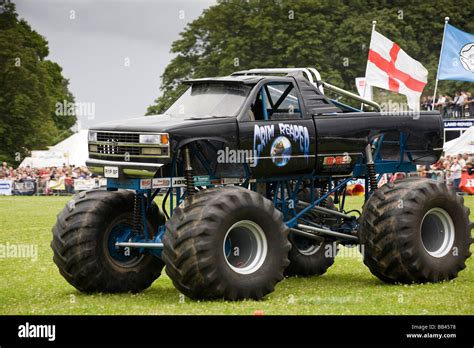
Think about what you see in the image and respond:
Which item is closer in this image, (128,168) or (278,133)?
(128,168)

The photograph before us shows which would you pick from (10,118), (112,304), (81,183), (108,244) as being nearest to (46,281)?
(108,244)

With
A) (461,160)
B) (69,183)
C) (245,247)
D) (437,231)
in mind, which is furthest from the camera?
(69,183)

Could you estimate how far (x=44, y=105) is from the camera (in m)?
61.4

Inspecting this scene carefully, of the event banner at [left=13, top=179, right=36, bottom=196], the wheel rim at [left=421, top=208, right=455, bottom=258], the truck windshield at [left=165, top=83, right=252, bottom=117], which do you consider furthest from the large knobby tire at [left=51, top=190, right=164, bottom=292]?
the event banner at [left=13, top=179, right=36, bottom=196]

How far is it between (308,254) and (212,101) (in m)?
3.41

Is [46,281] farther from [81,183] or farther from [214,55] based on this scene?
[214,55]

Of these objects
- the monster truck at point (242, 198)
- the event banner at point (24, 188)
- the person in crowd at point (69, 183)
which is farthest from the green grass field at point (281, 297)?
the event banner at point (24, 188)

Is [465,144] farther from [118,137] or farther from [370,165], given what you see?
[118,137]

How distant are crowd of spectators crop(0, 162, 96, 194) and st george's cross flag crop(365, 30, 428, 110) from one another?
949 inches

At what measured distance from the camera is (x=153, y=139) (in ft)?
39.8

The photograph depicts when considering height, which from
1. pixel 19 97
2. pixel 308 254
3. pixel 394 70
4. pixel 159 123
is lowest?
pixel 308 254

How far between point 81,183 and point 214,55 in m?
19.6

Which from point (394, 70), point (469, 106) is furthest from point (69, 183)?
point (394, 70)

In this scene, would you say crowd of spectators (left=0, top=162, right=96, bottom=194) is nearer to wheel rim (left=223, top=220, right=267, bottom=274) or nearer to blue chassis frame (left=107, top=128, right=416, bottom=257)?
blue chassis frame (left=107, top=128, right=416, bottom=257)
